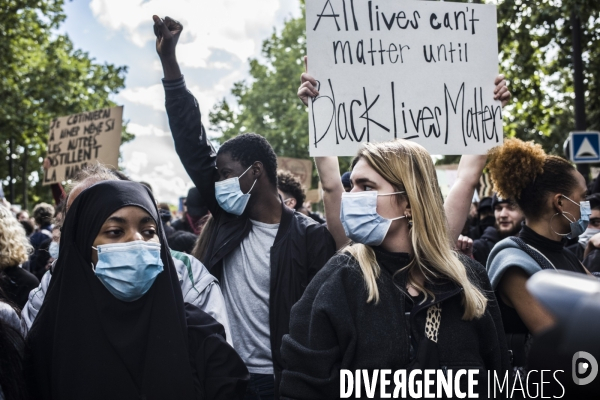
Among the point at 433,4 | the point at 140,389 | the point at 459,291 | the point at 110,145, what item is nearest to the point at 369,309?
the point at 459,291

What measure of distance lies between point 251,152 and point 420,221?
4.96ft

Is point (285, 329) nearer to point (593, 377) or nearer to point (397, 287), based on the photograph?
point (397, 287)

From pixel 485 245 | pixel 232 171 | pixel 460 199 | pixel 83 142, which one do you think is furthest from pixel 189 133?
pixel 83 142

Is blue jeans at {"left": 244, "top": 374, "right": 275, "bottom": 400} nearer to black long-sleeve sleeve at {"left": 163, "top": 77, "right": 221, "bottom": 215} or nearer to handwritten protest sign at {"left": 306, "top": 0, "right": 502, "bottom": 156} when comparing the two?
black long-sleeve sleeve at {"left": 163, "top": 77, "right": 221, "bottom": 215}

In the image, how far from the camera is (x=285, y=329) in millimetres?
3174

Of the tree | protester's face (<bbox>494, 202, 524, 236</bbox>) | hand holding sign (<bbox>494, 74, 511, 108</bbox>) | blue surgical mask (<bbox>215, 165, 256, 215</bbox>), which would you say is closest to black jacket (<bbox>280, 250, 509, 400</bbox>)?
blue surgical mask (<bbox>215, 165, 256, 215</bbox>)

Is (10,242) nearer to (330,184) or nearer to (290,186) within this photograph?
(330,184)

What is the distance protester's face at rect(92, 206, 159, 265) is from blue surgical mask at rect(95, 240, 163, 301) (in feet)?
0.10

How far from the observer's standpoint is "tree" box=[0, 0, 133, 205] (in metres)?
18.9

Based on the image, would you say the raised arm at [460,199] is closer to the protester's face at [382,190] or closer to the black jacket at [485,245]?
the protester's face at [382,190]

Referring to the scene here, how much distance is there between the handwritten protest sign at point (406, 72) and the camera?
3453 mm

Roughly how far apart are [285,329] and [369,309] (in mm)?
1042

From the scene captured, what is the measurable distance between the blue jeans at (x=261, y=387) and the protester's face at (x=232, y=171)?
1006mm

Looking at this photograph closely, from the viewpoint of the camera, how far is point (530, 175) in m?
3.40
